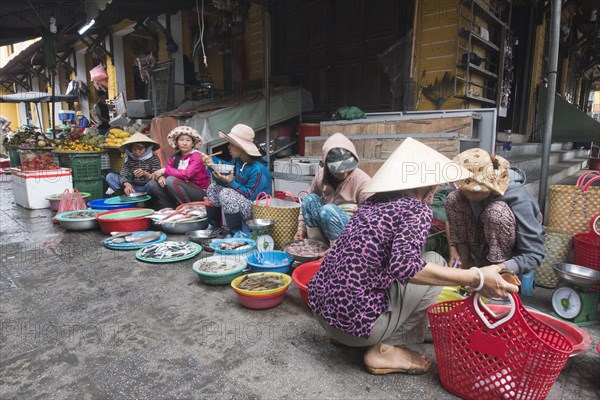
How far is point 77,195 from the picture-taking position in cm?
526

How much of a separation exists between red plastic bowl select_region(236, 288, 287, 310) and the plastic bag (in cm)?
A: 378

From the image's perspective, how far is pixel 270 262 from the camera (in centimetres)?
325

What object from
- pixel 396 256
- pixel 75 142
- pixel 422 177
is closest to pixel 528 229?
pixel 422 177

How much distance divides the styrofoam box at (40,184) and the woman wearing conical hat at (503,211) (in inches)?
244

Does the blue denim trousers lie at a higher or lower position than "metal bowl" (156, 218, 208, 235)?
higher

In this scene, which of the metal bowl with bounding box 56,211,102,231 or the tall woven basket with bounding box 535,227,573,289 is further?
the metal bowl with bounding box 56,211,102,231

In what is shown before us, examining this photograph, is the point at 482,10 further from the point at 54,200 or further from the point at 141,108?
the point at 141,108

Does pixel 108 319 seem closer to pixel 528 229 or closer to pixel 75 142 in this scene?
pixel 528 229

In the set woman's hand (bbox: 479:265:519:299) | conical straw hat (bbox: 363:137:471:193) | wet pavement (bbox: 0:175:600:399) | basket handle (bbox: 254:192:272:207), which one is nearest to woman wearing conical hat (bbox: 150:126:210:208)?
basket handle (bbox: 254:192:272:207)

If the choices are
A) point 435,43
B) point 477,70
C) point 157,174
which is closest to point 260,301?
point 157,174

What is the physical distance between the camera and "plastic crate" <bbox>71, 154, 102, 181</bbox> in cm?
632

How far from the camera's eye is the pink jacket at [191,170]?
500 cm

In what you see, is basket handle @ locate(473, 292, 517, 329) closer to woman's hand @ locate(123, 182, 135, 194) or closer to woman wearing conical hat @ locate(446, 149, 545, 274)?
woman wearing conical hat @ locate(446, 149, 545, 274)

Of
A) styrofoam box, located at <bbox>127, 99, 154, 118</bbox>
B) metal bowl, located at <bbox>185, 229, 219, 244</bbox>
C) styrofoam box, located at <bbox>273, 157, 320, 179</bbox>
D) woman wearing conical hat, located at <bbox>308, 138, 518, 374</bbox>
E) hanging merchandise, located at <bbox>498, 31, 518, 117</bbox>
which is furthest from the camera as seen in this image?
styrofoam box, located at <bbox>127, 99, 154, 118</bbox>
